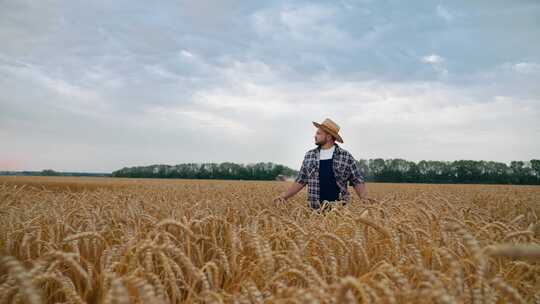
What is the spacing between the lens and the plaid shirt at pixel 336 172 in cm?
669

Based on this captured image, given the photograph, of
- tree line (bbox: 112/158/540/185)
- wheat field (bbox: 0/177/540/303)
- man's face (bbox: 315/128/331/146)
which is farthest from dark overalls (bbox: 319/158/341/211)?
tree line (bbox: 112/158/540/185)

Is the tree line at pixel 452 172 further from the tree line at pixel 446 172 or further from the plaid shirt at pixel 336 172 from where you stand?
the plaid shirt at pixel 336 172

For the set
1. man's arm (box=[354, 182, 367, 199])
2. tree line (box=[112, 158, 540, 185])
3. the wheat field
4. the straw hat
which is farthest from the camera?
tree line (box=[112, 158, 540, 185])

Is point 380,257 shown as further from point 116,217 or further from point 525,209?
point 525,209

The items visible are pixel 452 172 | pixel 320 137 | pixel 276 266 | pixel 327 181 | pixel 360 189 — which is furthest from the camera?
pixel 452 172

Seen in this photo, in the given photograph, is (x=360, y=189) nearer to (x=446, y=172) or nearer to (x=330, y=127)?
(x=330, y=127)

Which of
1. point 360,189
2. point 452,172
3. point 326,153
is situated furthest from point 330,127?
point 452,172

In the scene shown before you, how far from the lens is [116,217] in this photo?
350 centimetres

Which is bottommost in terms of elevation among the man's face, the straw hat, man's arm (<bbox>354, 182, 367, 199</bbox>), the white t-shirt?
man's arm (<bbox>354, 182, 367, 199</bbox>)

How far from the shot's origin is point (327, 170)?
22.2 feet

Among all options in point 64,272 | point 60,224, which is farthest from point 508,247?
point 60,224

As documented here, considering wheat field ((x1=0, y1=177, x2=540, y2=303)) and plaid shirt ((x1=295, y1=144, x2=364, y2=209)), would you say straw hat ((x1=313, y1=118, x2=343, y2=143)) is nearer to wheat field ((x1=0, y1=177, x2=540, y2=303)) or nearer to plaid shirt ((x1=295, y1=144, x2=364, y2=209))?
plaid shirt ((x1=295, y1=144, x2=364, y2=209))

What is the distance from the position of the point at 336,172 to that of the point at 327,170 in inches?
5.8

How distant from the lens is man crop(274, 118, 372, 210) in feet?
21.9
